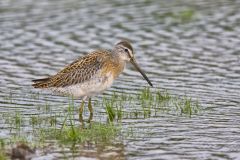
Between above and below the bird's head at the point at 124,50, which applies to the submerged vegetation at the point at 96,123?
below

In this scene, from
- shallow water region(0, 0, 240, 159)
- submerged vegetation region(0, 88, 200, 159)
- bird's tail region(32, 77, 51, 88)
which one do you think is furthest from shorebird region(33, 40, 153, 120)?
shallow water region(0, 0, 240, 159)

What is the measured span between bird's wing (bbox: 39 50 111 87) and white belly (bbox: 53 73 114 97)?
82 mm

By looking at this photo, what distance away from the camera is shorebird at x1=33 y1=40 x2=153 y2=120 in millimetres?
13938

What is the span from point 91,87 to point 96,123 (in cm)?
90

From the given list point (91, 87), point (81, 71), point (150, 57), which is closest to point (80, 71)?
point (81, 71)

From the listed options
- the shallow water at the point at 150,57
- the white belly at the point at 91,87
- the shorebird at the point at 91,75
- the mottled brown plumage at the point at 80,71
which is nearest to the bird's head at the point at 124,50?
the shorebird at the point at 91,75

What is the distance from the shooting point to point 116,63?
1422cm

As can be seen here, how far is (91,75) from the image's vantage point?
1394 cm

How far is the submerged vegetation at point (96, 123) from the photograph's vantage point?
12141 mm

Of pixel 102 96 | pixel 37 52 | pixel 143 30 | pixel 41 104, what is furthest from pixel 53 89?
pixel 143 30

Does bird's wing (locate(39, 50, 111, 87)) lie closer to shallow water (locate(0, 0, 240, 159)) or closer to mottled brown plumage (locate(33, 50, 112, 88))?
mottled brown plumage (locate(33, 50, 112, 88))

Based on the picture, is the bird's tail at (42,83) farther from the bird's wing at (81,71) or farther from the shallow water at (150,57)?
the shallow water at (150,57)

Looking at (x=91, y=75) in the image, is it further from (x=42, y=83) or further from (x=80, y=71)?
(x=42, y=83)

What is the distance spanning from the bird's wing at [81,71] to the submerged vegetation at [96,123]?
41 cm
